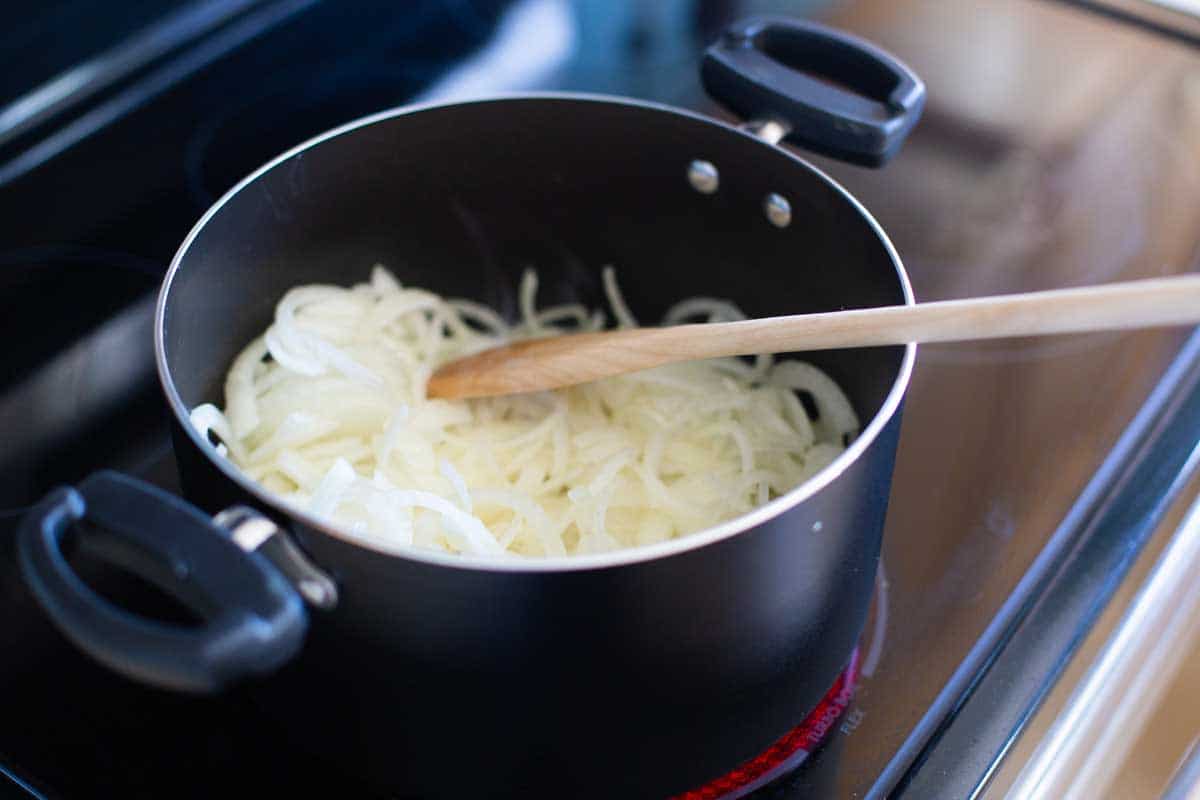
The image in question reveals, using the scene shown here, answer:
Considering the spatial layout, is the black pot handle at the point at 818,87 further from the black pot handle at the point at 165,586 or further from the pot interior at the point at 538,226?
the black pot handle at the point at 165,586

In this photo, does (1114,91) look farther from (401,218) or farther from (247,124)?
(247,124)

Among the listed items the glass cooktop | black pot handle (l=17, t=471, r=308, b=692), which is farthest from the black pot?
the glass cooktop

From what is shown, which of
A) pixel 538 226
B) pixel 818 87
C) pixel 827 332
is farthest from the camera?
pixel 538 226

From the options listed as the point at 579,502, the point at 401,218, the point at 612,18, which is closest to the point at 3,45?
the point at 401,218

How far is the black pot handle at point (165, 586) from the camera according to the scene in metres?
0.51

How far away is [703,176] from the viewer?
94cm

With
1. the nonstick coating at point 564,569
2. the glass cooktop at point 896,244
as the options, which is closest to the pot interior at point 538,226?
the nonstick coating at point 564,569

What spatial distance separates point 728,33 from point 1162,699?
596mm

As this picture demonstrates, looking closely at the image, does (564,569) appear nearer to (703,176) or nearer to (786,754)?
(786,754)

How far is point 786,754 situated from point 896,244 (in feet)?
1.83

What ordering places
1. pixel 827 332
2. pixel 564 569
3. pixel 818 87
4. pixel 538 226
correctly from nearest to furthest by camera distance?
pixel 564 569, pixel 827 332, pixel 818 87, pixel 538 226

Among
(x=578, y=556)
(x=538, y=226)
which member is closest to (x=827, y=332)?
(x=578, y=556)

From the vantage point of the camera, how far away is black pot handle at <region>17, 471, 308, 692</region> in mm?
509

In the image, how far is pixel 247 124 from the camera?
1.20 meters
